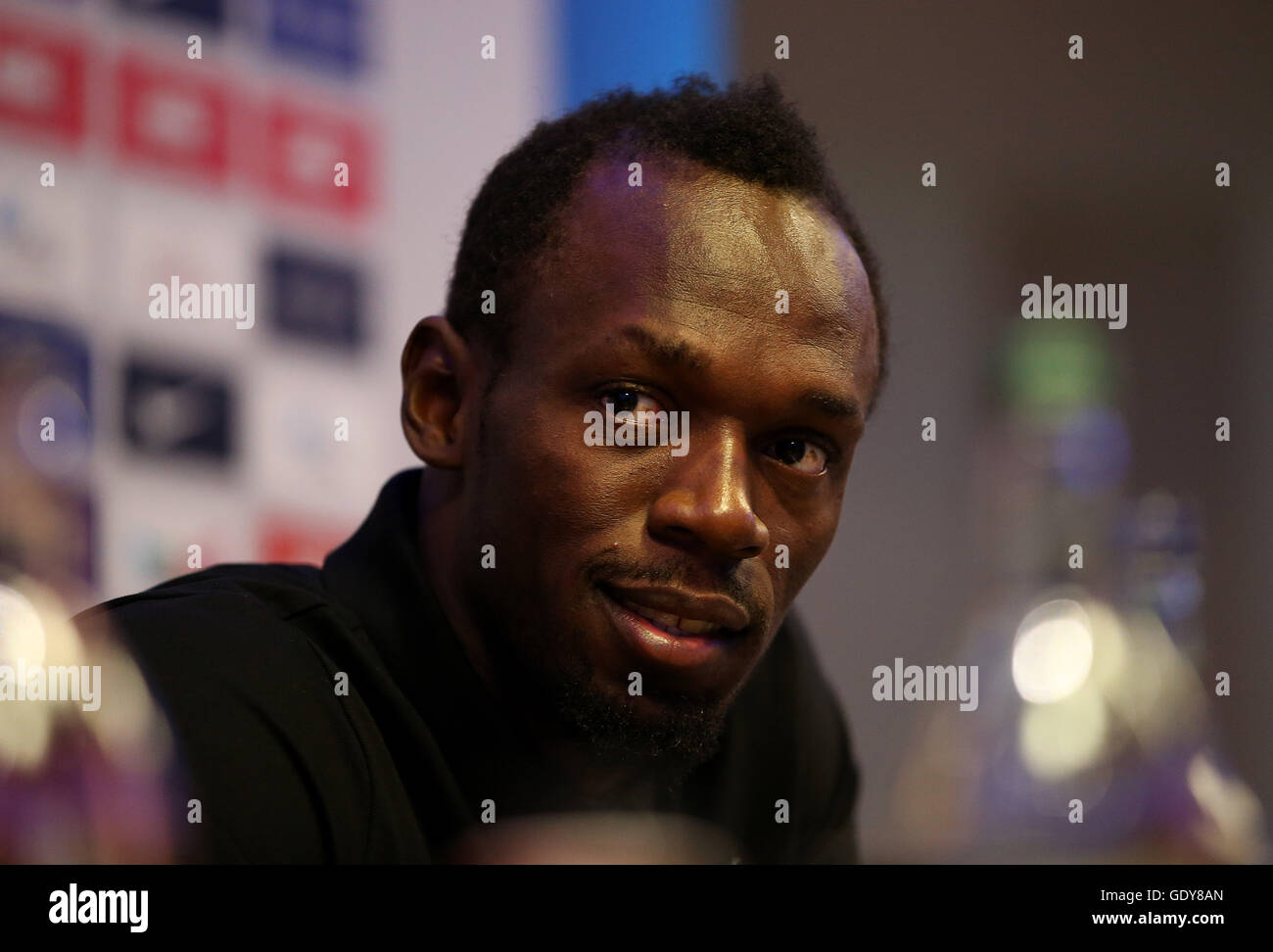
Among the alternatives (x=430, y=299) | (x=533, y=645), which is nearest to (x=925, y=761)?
(x=533, y=645)

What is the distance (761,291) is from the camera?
1488 mm

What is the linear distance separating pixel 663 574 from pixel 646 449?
15 cm

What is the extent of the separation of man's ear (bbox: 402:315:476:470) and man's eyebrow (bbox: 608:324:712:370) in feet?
0.86

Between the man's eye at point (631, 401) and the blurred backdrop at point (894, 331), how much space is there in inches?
18.4

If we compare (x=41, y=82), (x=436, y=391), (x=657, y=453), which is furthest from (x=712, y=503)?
(x=41, y=82)

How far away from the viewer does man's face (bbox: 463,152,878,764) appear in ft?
4.78

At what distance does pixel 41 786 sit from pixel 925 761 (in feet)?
4.37

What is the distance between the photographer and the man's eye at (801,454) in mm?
1549

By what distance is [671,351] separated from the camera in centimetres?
145

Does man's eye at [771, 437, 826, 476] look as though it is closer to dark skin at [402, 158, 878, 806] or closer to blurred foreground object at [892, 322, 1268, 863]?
dark skin at [402, 158, 878, 806]

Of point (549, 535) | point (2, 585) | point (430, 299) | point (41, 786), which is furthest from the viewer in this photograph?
point (430, 299)

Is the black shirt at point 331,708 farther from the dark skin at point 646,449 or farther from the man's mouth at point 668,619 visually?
the man's mouth at point 668,619
